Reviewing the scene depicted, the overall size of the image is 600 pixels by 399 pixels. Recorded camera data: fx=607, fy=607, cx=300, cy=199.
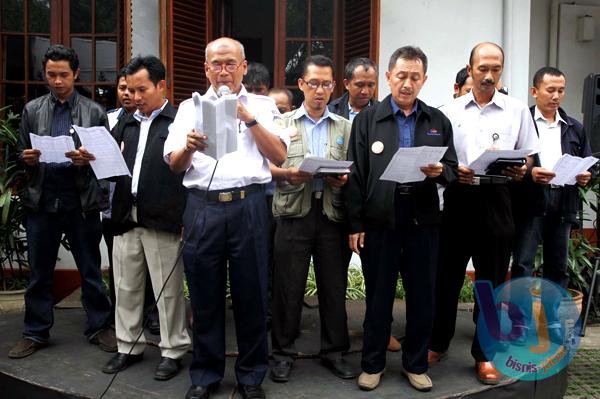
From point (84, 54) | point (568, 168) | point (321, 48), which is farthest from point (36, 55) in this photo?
point (568, 168)

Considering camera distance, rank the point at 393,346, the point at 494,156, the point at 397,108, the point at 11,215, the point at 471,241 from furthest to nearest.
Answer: the point at 11,215 < the point at 393,346 < the point at 471,241 < the point at 397,108 < the point at 494,156

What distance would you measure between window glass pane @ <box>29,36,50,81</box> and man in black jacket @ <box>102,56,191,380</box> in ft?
9.23

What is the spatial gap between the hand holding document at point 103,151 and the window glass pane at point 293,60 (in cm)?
273

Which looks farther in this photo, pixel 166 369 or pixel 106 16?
pixel 106 16

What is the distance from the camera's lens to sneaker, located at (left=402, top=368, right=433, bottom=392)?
3432mm

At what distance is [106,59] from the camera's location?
6.00 metres

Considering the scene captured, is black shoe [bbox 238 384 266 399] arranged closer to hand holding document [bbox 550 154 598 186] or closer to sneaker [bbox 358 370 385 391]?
sneaker [bbox 358 370 385 391]

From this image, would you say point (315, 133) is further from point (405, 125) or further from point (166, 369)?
point (166, 369)

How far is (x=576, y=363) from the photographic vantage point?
15.9ft

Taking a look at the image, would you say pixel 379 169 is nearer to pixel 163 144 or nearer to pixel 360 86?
pixel 360 86

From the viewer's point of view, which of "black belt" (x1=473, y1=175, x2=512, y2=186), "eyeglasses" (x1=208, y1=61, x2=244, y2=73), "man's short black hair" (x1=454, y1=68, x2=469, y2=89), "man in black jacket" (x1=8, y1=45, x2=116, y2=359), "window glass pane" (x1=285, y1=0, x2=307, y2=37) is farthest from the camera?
"window glass pane" (x1=285, y1=0, x2=307, y2=37)

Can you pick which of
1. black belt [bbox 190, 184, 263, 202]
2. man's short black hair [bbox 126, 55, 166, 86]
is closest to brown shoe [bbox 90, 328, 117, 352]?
black belt [bbox 190, 184, 263, 202]

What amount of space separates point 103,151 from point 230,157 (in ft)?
2.91

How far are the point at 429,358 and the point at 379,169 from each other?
52.0 inches
